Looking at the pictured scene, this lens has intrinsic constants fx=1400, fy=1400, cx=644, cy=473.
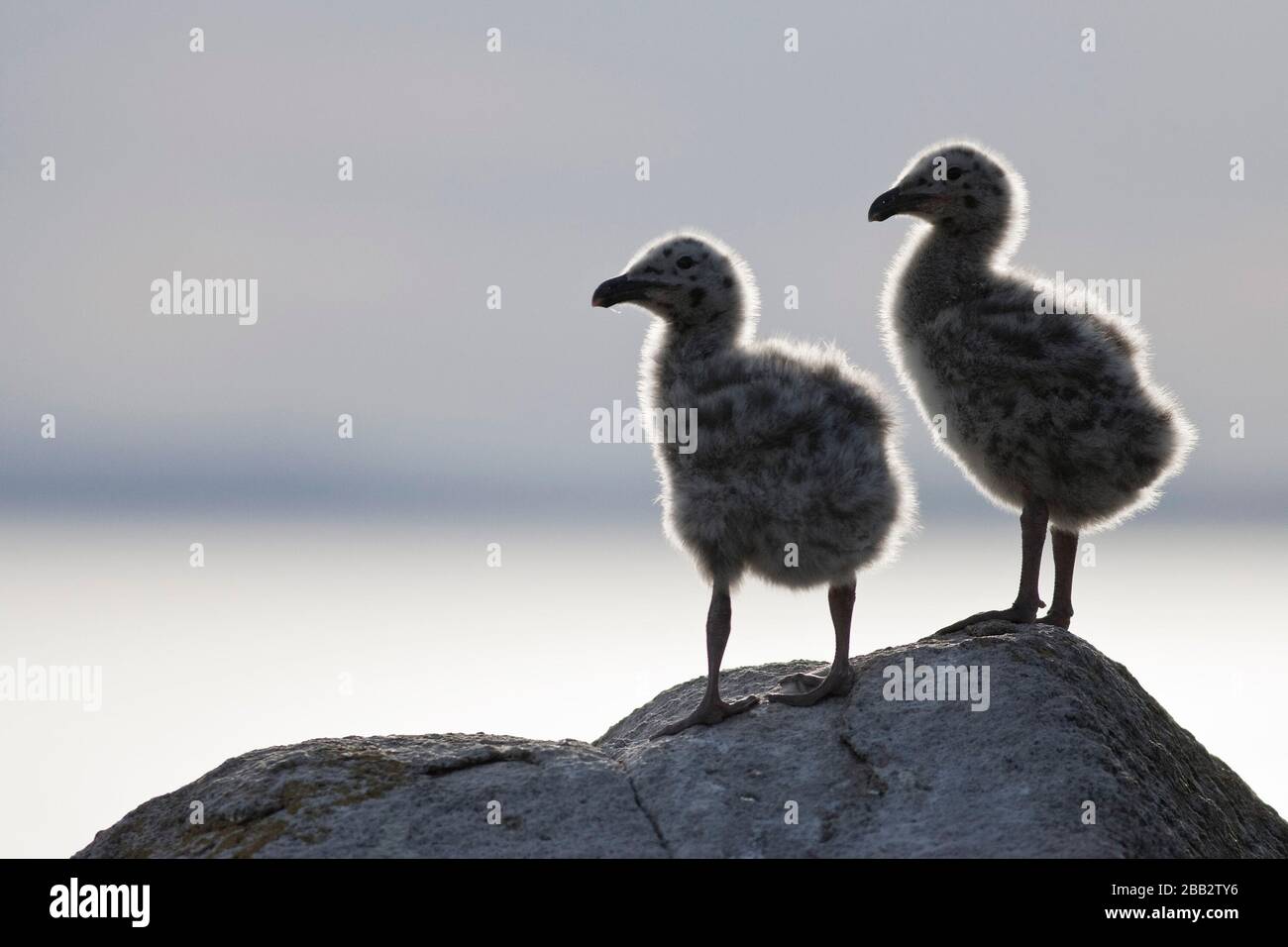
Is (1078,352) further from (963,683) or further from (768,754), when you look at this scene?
(768,754)

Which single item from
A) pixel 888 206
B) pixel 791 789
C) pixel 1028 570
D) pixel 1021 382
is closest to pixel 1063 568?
pixel 1028 570

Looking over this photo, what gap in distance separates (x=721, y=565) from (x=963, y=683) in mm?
1343

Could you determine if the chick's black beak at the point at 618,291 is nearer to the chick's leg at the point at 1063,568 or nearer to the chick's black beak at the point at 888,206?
the chick's black beak at the point at 888,206

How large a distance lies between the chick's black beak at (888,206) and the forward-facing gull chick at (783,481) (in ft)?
4.76

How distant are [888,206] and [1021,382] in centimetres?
153

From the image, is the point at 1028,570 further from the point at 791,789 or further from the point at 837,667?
the point at 791,789

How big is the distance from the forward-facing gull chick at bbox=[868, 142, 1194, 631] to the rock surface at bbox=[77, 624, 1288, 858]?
1.02m

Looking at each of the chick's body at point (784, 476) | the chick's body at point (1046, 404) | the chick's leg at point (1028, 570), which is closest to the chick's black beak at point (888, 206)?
the chick's body at point (1046, 404)

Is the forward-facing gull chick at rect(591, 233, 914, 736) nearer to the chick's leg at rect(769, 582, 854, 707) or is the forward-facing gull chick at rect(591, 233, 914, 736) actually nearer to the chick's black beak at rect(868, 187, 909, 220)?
the chick's leg at rect(769, 582, 854, 707)

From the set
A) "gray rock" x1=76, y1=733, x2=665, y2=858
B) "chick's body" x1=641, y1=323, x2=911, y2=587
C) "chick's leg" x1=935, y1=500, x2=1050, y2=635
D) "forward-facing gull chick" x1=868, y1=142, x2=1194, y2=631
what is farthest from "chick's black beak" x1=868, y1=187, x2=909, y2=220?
"gray rock" x1=76, y1=733, x2=665, y2=858

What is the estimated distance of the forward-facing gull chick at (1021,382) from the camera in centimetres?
788
